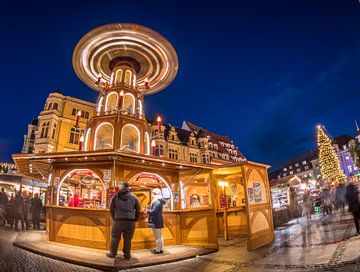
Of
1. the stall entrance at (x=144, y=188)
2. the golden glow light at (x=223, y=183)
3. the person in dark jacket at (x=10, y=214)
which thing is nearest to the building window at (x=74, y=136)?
the person in dark jacket at (x=10, y=214)

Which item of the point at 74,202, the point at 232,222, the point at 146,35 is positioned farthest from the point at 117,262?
the point at 146,35

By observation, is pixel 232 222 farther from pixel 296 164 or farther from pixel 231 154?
pixel 296 164

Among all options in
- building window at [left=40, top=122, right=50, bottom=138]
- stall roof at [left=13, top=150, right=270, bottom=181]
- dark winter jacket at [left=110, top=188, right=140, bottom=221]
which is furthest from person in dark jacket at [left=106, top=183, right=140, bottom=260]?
building window at [left=40, top=122, right=50, bottom=138]

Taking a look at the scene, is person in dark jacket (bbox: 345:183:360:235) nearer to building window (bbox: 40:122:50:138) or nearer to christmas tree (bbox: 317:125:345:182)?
christmas tree (bbox: 317:125:345:182)

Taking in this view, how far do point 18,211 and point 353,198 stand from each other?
56.7 ft

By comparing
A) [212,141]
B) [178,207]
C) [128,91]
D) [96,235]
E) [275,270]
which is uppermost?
[212,141]

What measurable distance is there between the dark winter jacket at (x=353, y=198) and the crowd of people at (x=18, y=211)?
1627cm

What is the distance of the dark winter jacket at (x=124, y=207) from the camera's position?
766 centimetres

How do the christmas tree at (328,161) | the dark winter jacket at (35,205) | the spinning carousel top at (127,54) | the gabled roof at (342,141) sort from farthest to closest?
the gabled roof at (342,141) < the christmas tree at (328,161) < the spinning carousel top at (127,54) < the dark winter jacket at (35,205)

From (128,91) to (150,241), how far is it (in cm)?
1070

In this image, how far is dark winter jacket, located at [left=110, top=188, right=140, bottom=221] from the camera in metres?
7.66

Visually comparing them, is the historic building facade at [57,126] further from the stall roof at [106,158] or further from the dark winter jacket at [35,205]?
the stall roof at [106,158]

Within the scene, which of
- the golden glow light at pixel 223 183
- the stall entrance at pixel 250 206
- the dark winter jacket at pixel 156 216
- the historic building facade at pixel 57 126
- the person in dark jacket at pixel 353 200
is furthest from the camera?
the historic building facade at pixel 57 126

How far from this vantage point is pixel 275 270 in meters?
6.14
